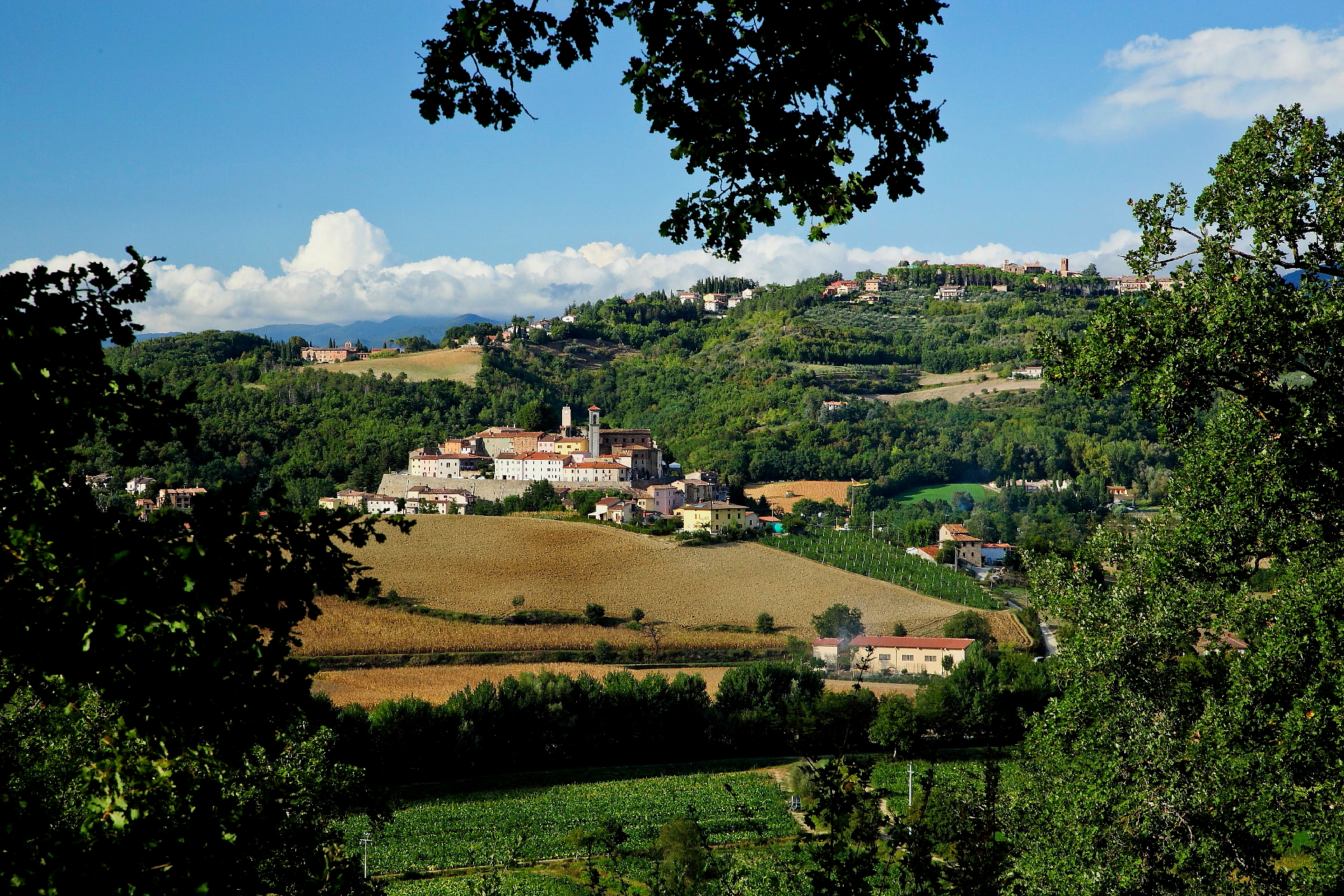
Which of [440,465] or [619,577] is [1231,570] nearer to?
[619,577]

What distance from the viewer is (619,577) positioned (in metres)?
53.3

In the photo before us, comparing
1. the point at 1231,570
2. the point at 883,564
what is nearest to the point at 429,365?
the point at 883,564

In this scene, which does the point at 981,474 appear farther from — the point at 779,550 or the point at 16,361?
the point at 16,361

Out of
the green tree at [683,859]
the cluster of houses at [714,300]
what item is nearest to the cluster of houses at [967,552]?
the green tree at [683,859]

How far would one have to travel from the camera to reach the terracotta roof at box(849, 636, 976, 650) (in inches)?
1752

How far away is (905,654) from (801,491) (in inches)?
1596

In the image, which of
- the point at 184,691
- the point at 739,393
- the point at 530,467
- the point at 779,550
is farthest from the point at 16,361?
the point at 739,393

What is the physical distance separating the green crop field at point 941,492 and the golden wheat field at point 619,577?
1387 inches

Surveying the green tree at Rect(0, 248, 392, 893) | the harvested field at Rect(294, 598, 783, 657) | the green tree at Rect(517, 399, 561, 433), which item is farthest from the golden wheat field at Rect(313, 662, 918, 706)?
the green tree at Rect(517, 399, 561, 433)

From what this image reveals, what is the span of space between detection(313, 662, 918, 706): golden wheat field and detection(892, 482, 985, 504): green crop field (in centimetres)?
4978

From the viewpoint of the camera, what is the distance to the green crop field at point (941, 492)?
298 feet

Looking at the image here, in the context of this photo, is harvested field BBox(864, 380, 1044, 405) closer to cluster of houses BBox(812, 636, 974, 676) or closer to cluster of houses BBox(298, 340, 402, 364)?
cluster of houses BBox(298, 340, 402, 364)

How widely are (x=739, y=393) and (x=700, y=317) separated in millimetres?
61353

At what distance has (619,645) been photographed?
45.0 meters
